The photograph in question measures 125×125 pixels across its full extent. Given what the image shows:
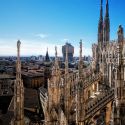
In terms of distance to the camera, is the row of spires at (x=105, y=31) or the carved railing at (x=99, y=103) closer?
the carved railing at (x=99, y=103)

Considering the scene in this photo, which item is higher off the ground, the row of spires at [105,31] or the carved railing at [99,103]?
the row of spires at [105,31]

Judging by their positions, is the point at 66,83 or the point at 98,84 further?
the point at 98,84

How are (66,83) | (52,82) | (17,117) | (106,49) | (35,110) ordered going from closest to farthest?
(17,117) → (66,83) → (52,82) → (35,110) → (106,49)

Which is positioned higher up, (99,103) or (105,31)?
(105,31)

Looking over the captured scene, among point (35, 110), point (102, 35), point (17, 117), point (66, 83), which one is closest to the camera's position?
point (17, 117)

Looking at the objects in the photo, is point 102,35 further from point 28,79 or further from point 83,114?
point 28,79

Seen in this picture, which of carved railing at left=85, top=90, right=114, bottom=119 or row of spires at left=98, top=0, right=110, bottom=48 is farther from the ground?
row of spires at left=98, top=0, right=110, bottom=48

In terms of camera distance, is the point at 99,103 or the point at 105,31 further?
the point at 105,31

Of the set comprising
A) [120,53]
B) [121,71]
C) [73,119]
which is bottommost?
[73,119]

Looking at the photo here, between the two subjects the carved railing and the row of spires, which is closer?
the carved railing

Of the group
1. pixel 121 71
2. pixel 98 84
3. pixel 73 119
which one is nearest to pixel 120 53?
pixel 121 71

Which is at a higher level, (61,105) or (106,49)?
(106,49)
